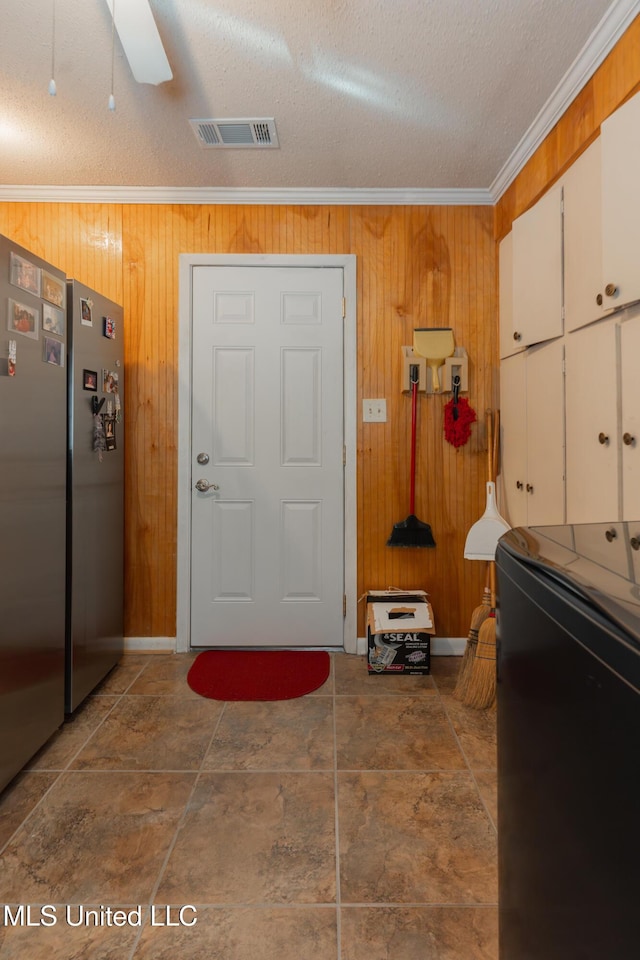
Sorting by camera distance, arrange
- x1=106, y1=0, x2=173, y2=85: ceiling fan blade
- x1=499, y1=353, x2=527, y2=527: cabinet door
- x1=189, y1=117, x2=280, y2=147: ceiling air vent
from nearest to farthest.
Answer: x1=106, y1=0, x2=173, y2=85: ceiling fan blade, x1=189, y1=117, x2=280, y2=147: ceiling air vent, x1=499, y1=353, x2=527, y2=527: cabinet door

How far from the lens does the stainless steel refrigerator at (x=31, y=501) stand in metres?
1.71

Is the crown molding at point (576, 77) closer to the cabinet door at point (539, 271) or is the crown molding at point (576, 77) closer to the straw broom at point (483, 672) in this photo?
the cabinet door at point (539, 271)

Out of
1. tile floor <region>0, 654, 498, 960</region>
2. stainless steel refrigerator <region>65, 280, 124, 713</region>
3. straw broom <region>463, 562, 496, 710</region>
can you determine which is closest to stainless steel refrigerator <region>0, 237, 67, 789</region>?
stainless steel refrigerator <region>65, 280, 124, 713</region>

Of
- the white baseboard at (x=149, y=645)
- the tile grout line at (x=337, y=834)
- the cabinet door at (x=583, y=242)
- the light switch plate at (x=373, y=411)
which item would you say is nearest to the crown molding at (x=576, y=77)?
the cabinet door at (x=583, y=242)

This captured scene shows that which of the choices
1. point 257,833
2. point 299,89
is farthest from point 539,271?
point 257,833

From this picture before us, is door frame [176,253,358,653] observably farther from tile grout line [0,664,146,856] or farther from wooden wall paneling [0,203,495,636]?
tile grout line [0,664,146,856]

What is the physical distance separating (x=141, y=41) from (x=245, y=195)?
116cm

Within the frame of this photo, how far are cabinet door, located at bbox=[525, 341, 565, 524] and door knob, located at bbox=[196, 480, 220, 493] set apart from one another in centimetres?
159

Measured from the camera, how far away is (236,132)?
7.43ft

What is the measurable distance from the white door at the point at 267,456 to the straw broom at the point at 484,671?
0.81 metres

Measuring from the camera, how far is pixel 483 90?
6.57 ft

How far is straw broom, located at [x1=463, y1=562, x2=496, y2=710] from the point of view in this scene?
226 cm

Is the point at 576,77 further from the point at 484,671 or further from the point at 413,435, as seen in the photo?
the point at 484,671

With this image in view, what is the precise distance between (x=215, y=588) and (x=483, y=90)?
254 cm
